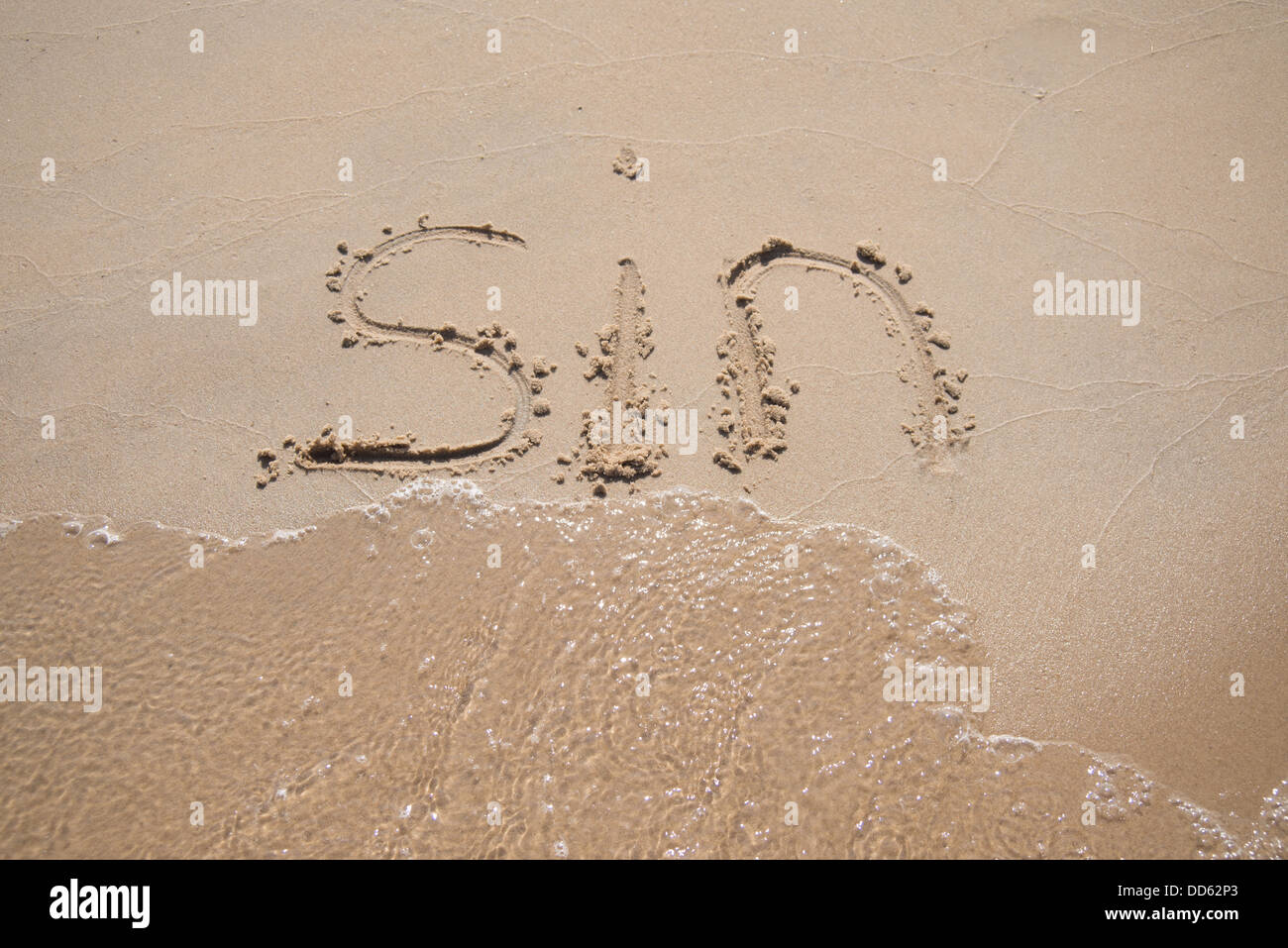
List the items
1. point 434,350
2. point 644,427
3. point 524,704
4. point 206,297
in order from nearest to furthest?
1. point 524,704
2. point 644,427
3. point 434,350
4. point 206,297

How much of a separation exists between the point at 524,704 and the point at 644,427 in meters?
1.54

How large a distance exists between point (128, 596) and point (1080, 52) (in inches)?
268

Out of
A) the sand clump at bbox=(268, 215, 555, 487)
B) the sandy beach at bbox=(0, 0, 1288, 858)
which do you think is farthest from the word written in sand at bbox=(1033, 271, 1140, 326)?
the sand clump at bbox=(268, 215, 555, 487)

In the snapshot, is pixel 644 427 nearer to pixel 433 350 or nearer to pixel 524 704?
pixel 433 350

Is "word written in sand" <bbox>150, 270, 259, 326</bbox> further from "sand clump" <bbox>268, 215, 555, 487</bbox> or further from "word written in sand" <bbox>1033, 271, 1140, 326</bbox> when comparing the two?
"word written in sand" <bbox>1033, 271, 1140, 326</bbox>

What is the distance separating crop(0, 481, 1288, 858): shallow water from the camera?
350cm

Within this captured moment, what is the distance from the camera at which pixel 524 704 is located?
3.71 m

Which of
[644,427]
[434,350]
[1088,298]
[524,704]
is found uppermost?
[1088,298]

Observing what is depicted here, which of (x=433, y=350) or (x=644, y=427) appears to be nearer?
(x=644, y=427)

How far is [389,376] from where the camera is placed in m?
4.43

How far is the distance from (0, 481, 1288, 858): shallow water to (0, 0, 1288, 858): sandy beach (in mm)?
20

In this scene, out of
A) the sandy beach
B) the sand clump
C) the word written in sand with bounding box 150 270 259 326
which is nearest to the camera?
the sandy beach

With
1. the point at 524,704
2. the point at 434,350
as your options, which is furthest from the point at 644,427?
the point at 524,704
